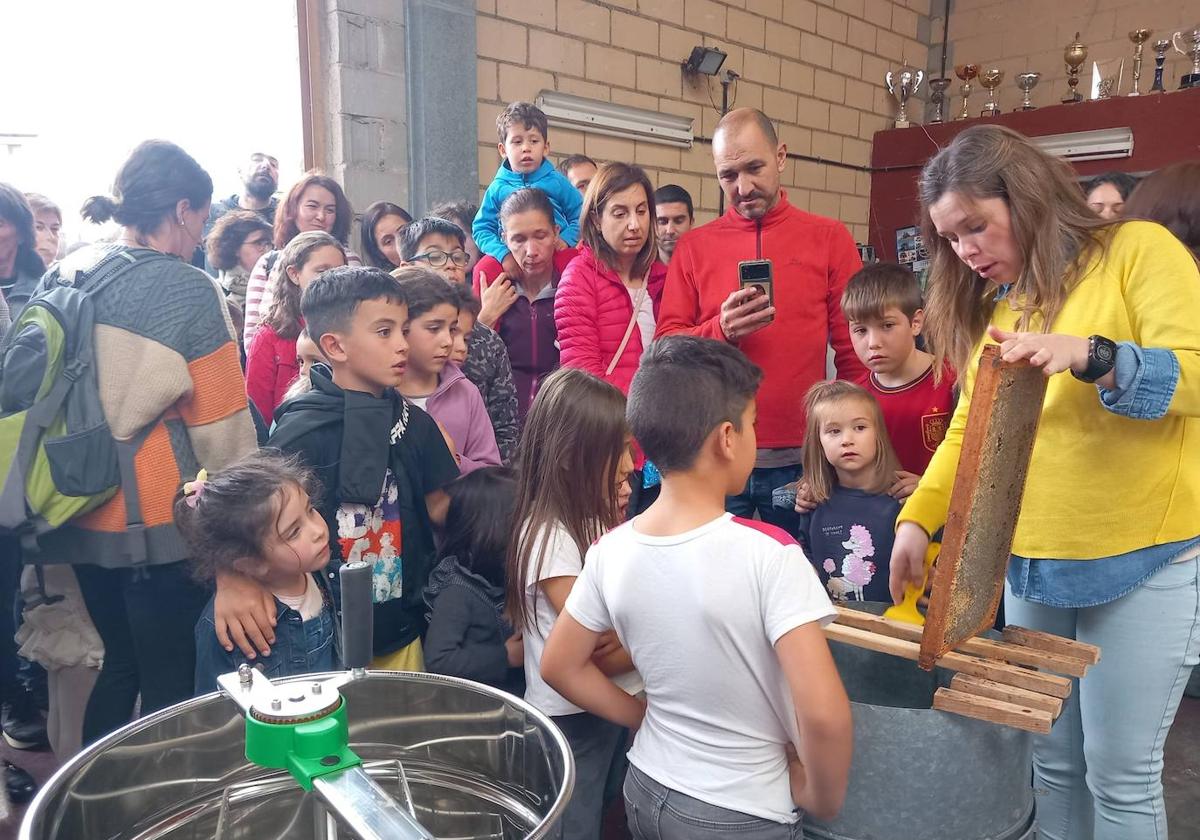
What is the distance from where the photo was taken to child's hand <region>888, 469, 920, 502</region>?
225 centimetres

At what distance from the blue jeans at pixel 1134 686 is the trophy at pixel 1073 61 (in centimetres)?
603

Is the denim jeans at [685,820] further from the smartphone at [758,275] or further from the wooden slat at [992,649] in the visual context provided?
the smartphone at [758,275]

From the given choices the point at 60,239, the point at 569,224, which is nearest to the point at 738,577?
the point at 569,224

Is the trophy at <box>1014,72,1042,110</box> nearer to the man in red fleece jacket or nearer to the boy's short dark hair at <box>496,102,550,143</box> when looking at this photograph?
the boy's short dark hair at <box>496,102,550,143</box>

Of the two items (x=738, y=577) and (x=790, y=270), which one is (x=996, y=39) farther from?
(x=738, y=577)

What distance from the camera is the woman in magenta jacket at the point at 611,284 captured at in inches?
107

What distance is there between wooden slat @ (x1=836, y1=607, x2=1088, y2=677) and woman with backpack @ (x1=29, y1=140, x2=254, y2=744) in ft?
4.18

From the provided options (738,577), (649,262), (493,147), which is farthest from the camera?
(493,147)

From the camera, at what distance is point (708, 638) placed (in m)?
1.14

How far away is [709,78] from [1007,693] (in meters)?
5.37

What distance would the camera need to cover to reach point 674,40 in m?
5.59

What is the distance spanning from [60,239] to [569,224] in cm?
215

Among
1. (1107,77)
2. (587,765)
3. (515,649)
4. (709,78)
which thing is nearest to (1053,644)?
(587,765)

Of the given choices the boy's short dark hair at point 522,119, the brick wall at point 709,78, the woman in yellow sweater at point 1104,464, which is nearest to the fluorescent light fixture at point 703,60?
the brick wall at point 709,78
